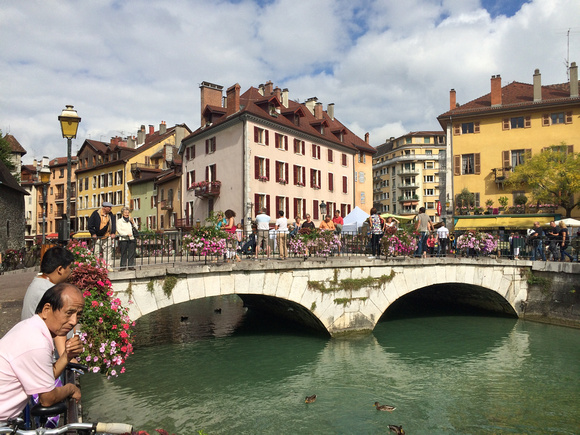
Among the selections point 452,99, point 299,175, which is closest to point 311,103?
point 299,175

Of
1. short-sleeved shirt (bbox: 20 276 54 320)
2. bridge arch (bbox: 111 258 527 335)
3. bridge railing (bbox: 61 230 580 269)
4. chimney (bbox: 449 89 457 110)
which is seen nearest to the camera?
short-sleeved shirt (bbox: 20 276 54 320)

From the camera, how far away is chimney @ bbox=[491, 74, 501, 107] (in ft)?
111

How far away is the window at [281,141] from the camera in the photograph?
34.8 meters

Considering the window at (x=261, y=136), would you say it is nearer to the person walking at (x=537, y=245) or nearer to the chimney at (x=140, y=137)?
the person walking at (x=537, y=245)

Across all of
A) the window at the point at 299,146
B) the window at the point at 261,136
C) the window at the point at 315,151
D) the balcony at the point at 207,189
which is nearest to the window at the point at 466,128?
the window at the point at 315,151

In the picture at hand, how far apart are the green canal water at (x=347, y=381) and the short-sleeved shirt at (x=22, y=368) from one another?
5135 mm

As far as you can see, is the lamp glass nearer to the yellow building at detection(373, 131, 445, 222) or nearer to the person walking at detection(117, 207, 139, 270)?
the person walking at detection(117, 207, 139, 270)

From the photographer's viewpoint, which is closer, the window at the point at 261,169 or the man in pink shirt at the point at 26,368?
the man in pink shirt at the point at 26,368

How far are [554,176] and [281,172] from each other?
62.4ft

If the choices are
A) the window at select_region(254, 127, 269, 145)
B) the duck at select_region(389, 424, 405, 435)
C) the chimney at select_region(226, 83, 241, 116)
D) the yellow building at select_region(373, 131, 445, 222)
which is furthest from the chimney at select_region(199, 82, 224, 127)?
the yellow building at select_region(373, 131, 445, 222)

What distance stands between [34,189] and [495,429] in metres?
70.5

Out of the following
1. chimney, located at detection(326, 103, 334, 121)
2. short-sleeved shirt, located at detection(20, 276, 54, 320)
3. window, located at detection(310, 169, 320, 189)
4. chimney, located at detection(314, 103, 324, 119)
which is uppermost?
chimney, located at detection(326, 103, 334, 121)

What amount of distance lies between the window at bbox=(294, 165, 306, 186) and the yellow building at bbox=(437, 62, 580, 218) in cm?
1151

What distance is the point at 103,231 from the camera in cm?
984
